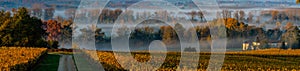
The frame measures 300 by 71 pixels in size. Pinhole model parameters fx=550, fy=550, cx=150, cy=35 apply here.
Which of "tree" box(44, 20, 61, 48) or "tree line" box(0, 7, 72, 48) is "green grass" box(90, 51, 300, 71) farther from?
"tree" box(44, 20, 61, 48)

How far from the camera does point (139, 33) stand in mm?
78000

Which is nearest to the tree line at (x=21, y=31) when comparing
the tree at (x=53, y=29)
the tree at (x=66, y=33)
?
the tree at (x=66, y=33)

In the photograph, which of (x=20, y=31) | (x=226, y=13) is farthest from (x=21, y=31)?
(x=226, y=13)

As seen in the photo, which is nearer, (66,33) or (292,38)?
(292,38)

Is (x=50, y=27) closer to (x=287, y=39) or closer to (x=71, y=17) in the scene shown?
(x=71, y=17)

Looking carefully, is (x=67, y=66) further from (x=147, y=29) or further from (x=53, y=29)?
(x=53, y=29)

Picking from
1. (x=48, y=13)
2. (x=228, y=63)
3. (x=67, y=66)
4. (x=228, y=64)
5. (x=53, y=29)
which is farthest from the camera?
(x=48, y=13)

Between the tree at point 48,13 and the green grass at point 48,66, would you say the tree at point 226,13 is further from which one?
the green grass at point 48,66

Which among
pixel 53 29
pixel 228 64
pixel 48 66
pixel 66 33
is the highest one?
pixel 228 64

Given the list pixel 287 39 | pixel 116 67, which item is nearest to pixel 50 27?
pixel 287 39

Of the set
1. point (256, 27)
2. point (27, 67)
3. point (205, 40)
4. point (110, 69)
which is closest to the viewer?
point (110, 69)

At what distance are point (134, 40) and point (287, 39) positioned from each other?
21.3 meters

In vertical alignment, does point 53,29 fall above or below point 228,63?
below

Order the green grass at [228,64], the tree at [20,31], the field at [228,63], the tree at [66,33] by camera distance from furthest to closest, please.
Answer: the tree at [66,33]
the tree at [20,31]
the field at [228,63]
the green grass at [228,64]
